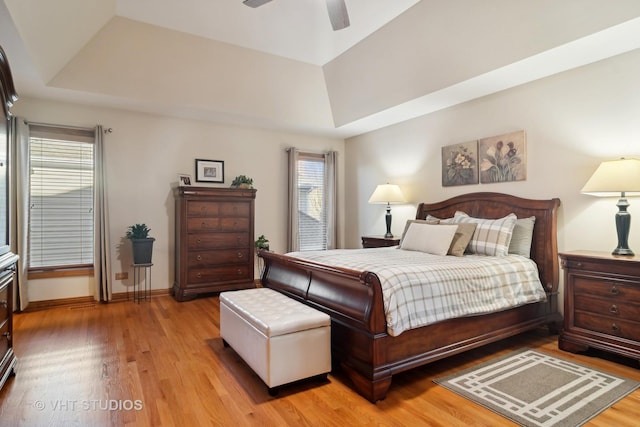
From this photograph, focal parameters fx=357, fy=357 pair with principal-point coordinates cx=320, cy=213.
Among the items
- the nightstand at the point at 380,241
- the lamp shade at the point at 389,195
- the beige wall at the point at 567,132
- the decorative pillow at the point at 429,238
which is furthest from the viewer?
the lamp shade at the point at 389,195

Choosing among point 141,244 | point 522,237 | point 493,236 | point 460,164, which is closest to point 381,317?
point 493,236

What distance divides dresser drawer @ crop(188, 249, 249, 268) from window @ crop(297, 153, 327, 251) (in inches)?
48.8

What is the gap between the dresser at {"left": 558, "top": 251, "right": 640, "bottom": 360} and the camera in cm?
261

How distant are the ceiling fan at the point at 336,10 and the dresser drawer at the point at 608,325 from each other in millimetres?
3116

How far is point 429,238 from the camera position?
3646 mm

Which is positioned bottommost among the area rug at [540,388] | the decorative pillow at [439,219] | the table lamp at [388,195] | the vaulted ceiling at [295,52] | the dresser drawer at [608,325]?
the area rug at [540,388]

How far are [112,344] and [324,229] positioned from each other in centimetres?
376

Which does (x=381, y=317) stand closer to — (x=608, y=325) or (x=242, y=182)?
(x=608, y=325)

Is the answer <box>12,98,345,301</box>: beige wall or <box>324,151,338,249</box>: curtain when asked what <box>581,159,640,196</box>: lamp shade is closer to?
<box>324,151,338,249</box>: curtain

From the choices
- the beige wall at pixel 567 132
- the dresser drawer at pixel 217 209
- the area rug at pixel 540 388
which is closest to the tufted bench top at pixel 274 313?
the area rug at pixel 540 388

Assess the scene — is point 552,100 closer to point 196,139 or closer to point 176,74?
point 176,74

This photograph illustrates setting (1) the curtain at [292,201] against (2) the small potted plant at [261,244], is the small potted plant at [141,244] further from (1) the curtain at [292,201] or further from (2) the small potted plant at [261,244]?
(1) the curtain at [292,201]

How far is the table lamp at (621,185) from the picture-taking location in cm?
271

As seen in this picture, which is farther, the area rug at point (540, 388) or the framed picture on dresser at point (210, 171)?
the framed picture on dresser at point (210, 171)
